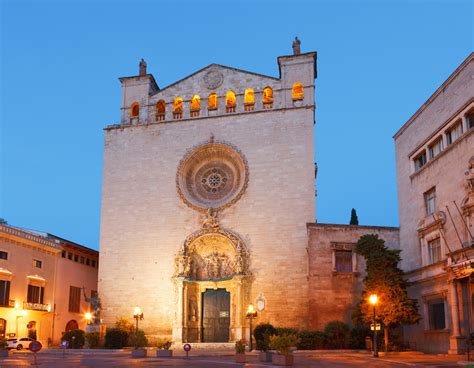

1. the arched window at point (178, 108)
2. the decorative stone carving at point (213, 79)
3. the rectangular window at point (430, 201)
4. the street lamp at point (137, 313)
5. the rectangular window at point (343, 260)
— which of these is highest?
the decorative stone carving at point (213, 79)

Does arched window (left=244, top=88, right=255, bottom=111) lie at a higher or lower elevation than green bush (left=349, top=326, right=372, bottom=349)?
higher

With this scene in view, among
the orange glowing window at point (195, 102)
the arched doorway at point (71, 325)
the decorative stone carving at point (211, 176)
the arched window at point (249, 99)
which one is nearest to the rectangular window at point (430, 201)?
the decorative stone carving at point (211, 176)

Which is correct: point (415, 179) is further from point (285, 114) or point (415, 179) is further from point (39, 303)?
point (39, 303)

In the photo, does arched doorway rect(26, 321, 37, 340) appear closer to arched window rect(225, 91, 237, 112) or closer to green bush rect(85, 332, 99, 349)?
green bush rect(85, 332, 99, 349)

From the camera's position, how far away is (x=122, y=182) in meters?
38.5

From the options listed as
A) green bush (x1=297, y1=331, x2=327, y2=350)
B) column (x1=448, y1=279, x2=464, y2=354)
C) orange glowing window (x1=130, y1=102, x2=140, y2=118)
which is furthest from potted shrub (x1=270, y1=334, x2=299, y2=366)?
orange glowing window (x1=130, y1=102, x2=140, y2=118)

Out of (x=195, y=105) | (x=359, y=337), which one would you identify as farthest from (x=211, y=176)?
(x=359, y=337)

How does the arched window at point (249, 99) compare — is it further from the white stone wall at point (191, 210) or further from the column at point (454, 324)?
the column at point (454, 324)

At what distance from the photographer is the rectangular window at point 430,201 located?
27.3 meters

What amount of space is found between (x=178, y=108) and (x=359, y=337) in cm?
1932

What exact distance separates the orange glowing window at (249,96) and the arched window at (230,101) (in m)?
0.76

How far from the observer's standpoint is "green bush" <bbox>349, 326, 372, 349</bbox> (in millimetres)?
29359

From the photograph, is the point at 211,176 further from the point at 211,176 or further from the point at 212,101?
the point at 212,101

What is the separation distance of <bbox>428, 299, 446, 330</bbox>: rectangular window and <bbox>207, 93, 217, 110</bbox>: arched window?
1914 centimetres
